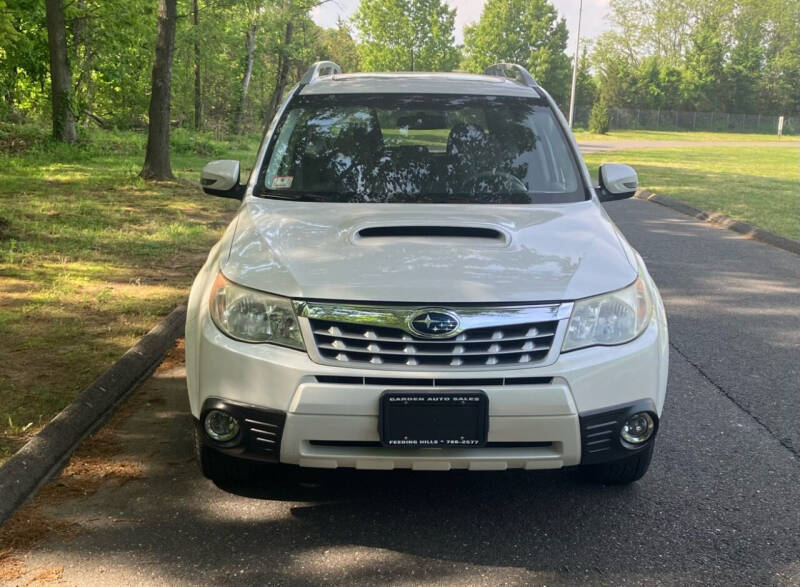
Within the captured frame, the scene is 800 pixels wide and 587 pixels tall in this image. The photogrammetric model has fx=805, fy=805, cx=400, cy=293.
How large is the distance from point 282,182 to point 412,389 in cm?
169

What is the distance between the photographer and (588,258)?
3.27 meters

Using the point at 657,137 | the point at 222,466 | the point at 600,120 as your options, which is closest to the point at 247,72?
the point at 600,120

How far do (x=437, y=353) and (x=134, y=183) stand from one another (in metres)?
12.4

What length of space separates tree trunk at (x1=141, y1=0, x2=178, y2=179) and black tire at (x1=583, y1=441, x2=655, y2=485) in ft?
41.2

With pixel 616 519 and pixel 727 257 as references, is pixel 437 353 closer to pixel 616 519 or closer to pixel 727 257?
pixel 616 519

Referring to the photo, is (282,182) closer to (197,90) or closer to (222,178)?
(222,178)

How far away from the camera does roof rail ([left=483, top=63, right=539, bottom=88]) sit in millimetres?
5133

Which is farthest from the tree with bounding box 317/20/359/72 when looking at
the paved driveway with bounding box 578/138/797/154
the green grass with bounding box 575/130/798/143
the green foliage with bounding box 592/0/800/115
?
the paved driveway with bounding box 578/138/797/154

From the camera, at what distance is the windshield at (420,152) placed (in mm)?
4027

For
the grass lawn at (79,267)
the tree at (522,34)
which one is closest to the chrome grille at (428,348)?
the grass lawn at (79,267)

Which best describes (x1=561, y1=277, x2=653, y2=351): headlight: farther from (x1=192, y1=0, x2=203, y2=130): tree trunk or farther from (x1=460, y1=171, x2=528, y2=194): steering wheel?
(x1=192, y1=0, x2=203, y2=130): tree trunk

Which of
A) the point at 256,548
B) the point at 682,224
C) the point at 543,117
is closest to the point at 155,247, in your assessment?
the point at 543,117

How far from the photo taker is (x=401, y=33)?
72.5m

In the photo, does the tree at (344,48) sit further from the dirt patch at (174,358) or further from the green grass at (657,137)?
the dirt patch at (174,358)
